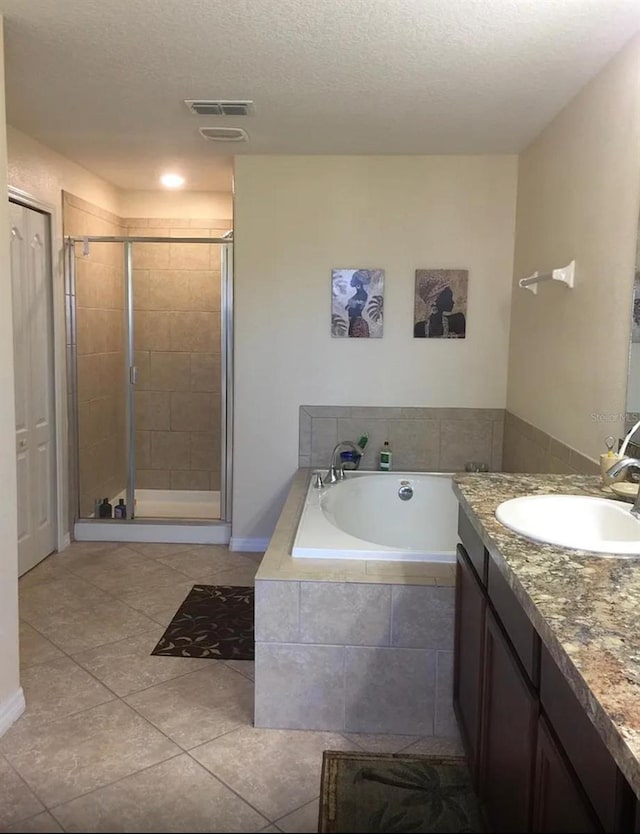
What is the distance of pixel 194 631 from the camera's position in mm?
3141

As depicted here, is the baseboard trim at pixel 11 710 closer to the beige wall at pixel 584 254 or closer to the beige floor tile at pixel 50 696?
the beige floor tile at pixel 50 696

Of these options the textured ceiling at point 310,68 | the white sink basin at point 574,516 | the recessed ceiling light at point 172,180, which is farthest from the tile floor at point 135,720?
A: the recessed ceiling light at point 172,180

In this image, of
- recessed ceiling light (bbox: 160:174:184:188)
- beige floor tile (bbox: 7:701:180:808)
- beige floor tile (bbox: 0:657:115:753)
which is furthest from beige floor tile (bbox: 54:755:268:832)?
recessed ceiling light (bbox: 160:174:184:188)

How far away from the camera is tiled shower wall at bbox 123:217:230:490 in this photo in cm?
509

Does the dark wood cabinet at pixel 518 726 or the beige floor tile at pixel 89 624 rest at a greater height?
the dark wood cabinet at pixel 518 726

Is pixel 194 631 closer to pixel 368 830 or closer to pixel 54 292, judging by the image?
pixel 54 292

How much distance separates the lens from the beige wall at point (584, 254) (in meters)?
2.36

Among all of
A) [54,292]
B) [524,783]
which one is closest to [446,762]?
[524,783]

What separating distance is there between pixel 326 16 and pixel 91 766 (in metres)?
2.42

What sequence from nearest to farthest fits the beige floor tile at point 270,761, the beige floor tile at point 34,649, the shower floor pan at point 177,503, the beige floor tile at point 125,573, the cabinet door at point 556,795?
the cabinet door at point 556,795, the beige floor tile at point 270,761, the beige floor tile at point 34,649, the beige floor tile at point 125,573, the shower floor pan at point 177,503

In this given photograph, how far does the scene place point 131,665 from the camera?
2.82 meters

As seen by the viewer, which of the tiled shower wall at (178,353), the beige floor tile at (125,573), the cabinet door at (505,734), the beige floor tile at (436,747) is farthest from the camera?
the tiled shower wall at (178,353)

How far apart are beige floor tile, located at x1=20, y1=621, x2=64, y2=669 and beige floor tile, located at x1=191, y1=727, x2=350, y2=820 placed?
3.12 feet

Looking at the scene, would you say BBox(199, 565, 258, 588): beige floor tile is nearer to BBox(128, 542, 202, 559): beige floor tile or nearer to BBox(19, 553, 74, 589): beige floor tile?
BBox(128, 542, 202, 559): beige floor tile
